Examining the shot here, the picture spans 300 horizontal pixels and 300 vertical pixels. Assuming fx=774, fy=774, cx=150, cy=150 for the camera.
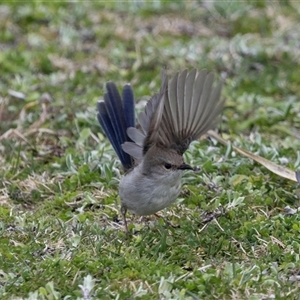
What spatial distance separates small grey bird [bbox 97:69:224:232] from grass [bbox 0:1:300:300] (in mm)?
273

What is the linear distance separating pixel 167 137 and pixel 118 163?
1.34 m

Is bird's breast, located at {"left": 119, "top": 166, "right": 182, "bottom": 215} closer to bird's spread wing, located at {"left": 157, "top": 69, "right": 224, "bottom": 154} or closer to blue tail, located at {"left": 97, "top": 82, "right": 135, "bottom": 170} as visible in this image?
bird's spread wing, located at {"left": 157, "top": 69, "right": 224, "bottom": 154}

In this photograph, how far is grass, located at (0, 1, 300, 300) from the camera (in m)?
4.51

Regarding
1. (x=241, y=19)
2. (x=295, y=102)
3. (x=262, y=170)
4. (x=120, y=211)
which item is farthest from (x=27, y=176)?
(x=241, y=19)

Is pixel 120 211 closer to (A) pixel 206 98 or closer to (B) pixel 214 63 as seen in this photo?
(A) pixel 206 98

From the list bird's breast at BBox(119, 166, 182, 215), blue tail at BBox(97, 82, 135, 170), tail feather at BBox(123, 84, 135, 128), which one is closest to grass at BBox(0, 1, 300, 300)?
bird's breast at BBox(119, 166, 182, 215)

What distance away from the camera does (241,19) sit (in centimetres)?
998

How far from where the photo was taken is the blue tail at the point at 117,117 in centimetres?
550

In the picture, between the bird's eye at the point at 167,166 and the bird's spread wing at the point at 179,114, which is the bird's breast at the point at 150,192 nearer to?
the bird's eye at the point at 167,166

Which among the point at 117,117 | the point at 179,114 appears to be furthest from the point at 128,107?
the point at 179,114

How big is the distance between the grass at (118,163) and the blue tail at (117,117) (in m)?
0.41

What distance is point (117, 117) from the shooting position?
553 cm

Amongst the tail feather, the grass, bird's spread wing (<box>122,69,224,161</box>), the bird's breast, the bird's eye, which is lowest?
the grass

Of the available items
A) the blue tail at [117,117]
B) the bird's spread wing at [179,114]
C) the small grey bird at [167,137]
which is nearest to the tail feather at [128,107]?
the blue tail at [117,117]
